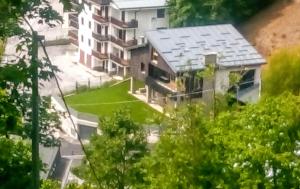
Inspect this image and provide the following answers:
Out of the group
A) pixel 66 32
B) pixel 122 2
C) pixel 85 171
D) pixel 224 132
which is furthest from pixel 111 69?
pixel 224 132

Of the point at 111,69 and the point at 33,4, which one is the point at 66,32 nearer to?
the point at 111,69

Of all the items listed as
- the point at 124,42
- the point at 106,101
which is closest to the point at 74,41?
the point at 124,42

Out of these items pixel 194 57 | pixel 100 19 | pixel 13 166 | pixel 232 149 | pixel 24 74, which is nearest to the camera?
pixel 24 74

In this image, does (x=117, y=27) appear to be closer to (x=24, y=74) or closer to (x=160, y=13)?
(x=160, y=13)

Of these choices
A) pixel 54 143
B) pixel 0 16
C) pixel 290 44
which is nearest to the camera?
pixel 0 16

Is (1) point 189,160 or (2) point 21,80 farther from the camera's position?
(1) point 189,160

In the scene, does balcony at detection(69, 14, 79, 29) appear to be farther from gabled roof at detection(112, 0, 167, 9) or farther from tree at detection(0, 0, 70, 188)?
tree at detection(0, 0, 70, 188)

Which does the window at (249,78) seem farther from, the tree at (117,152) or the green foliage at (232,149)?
the green foliage at (232,149)

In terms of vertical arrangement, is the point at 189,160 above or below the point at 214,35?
above
